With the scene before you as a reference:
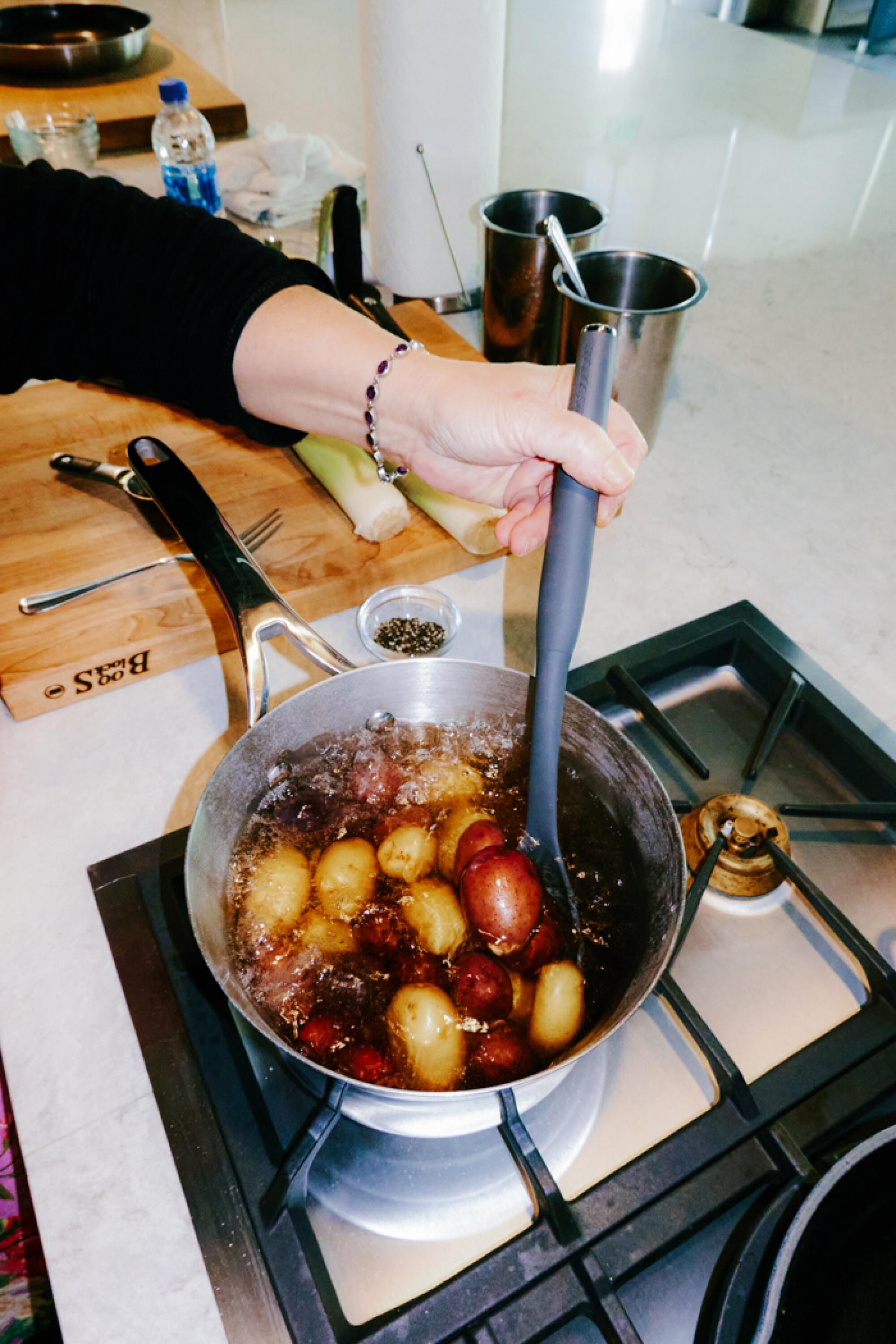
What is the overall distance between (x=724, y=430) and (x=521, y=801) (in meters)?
0.74

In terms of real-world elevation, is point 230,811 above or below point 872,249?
above

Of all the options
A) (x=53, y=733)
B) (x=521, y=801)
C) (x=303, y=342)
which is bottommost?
(x=53, y=733)

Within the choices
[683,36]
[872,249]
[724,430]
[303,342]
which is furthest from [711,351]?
[683,36]

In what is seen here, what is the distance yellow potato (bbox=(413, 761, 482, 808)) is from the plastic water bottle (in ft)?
3.27

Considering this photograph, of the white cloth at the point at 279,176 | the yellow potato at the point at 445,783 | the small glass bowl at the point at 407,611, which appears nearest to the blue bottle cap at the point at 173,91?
the white cloth at the point at 279,176

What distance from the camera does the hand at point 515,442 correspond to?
550mm

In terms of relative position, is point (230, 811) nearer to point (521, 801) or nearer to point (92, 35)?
point (521, 801)

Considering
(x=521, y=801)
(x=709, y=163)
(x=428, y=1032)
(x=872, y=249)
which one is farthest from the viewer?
(x=709, y=163)

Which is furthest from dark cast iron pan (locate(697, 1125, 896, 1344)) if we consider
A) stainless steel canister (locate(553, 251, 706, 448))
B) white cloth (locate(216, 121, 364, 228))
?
white cloth (locate(216, 121, 364, 228))

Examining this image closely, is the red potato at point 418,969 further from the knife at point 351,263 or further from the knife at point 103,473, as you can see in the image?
the knife at point 351,263

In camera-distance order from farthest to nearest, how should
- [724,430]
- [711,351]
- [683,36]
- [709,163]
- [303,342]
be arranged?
[683,36] < [709,163] < [711,351] < [724,430] < [303,342]

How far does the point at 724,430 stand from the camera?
1132 millimetres

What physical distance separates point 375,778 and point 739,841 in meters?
0.27

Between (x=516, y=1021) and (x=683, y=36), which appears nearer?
(x=516, y=1021)
